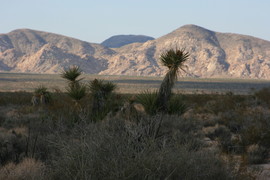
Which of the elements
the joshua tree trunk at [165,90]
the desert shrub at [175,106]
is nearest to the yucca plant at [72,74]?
the desert shrub at [175,106]

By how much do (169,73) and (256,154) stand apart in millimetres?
3143

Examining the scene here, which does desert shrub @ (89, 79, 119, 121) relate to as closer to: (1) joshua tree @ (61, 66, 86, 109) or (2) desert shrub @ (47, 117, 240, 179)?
(1) joshua tree @ (61, 66, 86, 109)

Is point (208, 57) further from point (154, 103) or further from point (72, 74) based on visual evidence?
point (154, 103)

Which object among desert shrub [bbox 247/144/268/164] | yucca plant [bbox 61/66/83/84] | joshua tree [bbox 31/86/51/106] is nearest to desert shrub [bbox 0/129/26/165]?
yucca plant [bbox 61/66/83/84]

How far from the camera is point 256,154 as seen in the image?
8.99 metres

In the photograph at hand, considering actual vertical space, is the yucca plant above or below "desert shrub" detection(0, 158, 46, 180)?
above

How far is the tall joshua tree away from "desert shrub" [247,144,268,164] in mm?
2619

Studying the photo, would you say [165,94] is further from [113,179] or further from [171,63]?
[113,179]

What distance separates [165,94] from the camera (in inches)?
415

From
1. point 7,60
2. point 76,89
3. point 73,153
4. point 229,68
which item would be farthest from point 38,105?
point 7,60

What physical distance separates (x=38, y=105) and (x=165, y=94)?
13717 mm

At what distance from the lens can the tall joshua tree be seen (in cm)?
1048

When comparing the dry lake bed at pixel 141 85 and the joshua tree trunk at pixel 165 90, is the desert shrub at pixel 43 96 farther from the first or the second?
the dry lake bed at pixel 141 85

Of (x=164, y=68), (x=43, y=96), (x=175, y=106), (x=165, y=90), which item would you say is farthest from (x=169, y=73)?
(x=164, y=68)
